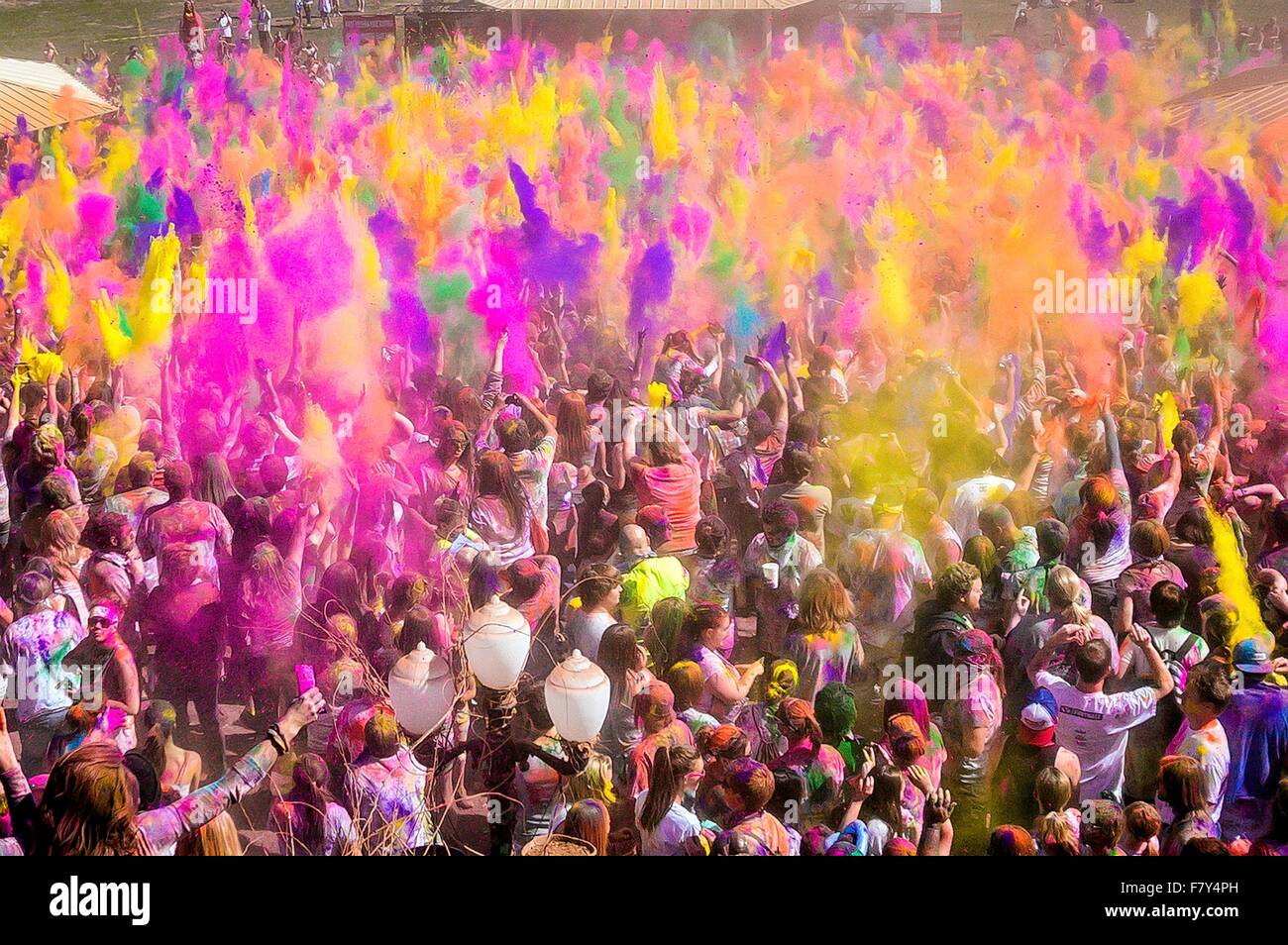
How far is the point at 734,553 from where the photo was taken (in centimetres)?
517

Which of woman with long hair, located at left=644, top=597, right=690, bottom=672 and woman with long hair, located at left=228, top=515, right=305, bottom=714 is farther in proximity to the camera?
woman with long hair, located at left=228, top=515, right=305, bottom=714

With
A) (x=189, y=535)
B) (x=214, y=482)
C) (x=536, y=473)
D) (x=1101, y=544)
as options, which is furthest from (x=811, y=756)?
(x=214, y=482)

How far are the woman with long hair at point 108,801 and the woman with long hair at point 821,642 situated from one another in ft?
5.64

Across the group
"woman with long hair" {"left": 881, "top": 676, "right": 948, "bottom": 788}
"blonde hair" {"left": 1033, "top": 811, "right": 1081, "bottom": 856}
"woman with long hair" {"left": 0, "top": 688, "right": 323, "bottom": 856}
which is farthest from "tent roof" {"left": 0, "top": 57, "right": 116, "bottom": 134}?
"blonde hair" {"left": 1033, "top": 811, "right": 1081, "bottom": 856}

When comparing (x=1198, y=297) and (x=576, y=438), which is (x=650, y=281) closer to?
(x=576, y=438)

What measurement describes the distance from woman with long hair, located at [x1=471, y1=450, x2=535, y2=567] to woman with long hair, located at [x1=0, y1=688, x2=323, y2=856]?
2.99 feet

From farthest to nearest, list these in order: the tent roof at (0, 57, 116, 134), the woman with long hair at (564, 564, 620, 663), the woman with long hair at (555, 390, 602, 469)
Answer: the tent roof at (0, 57, 116, 134)
the woman with long hair at (555, 390, 602, 469)
the woman with long hair at (564, 564, 620, 663)

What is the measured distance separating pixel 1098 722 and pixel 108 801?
3.26m

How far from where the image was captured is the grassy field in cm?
582

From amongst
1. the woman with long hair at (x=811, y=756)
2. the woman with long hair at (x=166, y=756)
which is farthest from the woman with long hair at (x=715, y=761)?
the woman with long hair at (x=166, y=756)

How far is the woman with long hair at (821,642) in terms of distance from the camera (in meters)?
4.80

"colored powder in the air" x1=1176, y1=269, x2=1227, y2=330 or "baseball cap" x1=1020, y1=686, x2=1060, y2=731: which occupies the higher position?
"colored powder in the air" x1=1176, y1=269, x2=1227, y2=330

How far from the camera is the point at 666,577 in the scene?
16.3ft

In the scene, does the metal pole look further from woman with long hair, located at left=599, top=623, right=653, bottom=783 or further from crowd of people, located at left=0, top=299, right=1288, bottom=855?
woman with long hair, located at left=599, top=623, right=653, bottom=783
